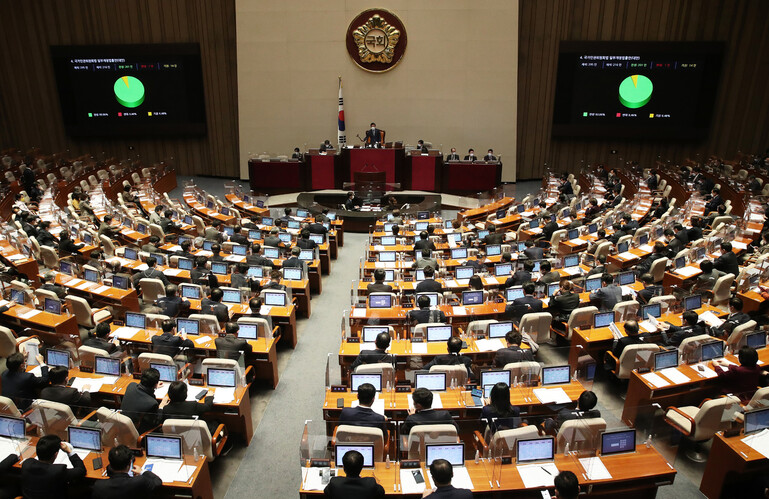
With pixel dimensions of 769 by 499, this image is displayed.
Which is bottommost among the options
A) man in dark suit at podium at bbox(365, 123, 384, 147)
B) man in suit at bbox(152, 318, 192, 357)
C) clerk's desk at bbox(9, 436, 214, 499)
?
clerk's desk at bbox(9, 436, 214, 499)

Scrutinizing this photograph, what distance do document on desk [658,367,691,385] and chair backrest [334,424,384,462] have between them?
12.3ft

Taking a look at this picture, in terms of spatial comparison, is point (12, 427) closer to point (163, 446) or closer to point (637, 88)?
point (163, 446)

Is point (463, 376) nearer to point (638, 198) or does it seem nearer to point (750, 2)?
point (638, 198)

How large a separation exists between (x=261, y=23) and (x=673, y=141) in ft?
53.1

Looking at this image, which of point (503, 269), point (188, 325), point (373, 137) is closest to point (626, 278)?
point (503, 269)

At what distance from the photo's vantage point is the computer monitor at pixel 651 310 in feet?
27.1

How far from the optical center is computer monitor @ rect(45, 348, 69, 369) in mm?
7047

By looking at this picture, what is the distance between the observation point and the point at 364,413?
5.75 m

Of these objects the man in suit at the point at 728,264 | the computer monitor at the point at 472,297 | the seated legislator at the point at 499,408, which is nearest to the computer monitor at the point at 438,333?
the computer monitor at the point at 472,297

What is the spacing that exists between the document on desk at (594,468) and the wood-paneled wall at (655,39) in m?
18.1

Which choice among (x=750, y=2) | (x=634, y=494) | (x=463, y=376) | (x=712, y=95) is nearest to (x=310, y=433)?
(x=463, y=376)

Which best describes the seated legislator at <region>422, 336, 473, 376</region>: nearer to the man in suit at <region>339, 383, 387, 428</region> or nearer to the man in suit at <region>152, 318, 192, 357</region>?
the man in suit at <region>339, 383, 387, 428</region>

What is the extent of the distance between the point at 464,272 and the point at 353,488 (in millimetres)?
6211

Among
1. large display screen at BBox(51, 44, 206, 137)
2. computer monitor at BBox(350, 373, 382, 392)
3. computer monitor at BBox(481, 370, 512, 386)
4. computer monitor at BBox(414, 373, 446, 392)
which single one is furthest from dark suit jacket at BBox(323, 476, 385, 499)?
large display screen at BBox(51, 44, 206, 137)
